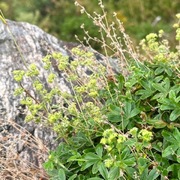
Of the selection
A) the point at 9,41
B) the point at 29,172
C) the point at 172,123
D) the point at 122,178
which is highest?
the point at 9,41

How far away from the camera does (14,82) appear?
2.58 m

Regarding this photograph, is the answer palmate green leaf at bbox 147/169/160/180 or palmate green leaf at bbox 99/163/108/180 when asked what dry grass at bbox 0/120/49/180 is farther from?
palmate green leaf at bbox 147/169/160/180

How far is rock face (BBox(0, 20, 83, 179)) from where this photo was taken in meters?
2.23

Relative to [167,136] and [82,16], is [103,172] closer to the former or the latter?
[167,136]

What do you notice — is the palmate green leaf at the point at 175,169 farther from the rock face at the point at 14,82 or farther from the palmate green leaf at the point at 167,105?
the rock face at the point at 14,82

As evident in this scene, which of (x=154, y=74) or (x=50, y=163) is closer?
(x=50, y=163)

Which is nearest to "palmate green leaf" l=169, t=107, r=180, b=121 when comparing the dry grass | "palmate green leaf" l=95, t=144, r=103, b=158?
"palmate green leaf" l=95, t=144, r=103, b=158

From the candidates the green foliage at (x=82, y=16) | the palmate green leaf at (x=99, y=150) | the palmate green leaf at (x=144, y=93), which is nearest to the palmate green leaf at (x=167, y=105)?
the palmate green leaf at (x=144, y=93)

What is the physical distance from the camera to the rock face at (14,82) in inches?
87.8

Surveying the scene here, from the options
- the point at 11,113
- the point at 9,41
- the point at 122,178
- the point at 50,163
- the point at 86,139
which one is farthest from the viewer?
the point at 9,41

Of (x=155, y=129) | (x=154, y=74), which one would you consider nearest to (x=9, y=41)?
(x=154, y=74)

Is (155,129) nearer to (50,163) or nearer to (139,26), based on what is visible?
(50,163)

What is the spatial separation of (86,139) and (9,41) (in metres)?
1.19

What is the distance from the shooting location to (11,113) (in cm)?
242
